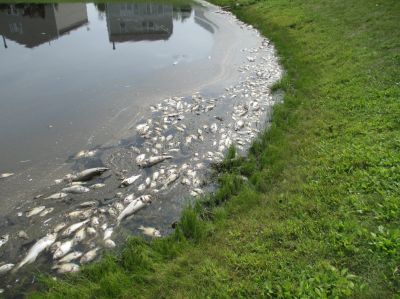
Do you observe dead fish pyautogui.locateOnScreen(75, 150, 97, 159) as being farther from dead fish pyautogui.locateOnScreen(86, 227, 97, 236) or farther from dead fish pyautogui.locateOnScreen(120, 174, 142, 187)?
dead fish pyautogui.locateOnScreen(86, 227, 97, 236)

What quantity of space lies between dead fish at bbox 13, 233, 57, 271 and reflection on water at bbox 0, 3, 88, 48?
21372 mm

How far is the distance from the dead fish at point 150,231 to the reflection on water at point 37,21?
22.1 metres

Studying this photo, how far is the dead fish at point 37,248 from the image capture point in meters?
7.31

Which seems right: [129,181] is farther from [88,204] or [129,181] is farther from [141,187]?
[88,204]

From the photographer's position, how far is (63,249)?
7.54 m

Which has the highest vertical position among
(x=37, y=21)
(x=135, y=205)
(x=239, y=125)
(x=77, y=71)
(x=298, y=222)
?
(x=37, y=21)

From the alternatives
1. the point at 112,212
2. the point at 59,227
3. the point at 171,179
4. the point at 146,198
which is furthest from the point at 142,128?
the point at 59,227

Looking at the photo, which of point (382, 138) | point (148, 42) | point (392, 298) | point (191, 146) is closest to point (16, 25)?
point (148, 42)

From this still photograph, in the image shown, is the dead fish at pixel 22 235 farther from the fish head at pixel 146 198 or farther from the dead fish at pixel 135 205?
the fish head at pixel 146 198

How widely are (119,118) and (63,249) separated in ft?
23.2

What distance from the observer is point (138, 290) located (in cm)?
644

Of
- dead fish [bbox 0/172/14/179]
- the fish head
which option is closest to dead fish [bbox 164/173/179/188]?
the fish head

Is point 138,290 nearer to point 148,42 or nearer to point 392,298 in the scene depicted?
point 392,298

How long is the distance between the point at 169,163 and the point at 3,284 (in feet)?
18.0
